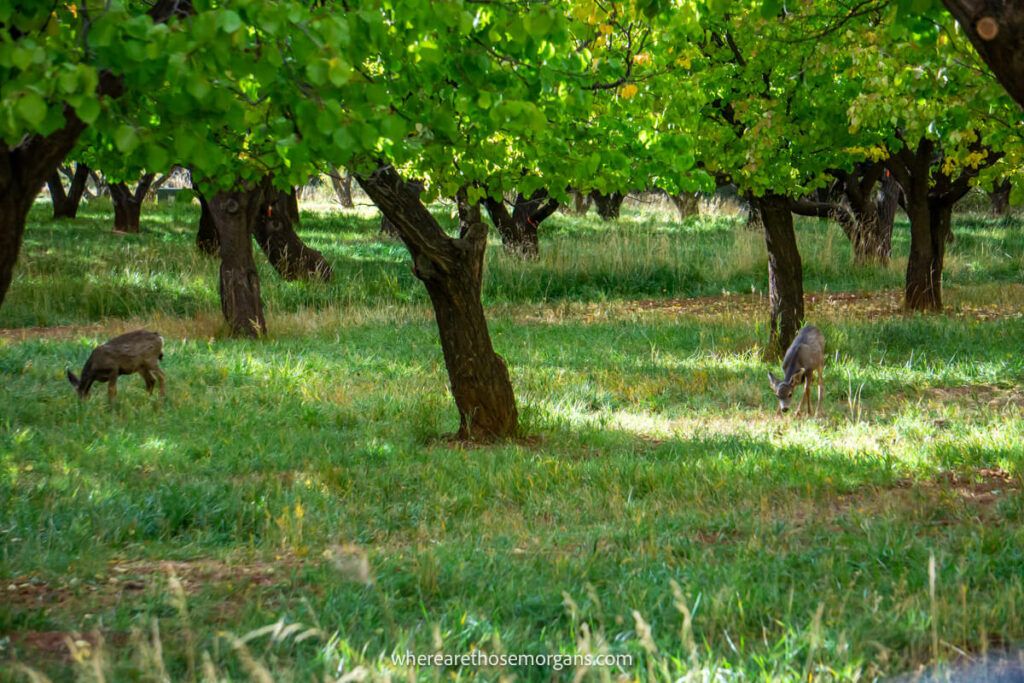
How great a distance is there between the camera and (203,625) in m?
5.06

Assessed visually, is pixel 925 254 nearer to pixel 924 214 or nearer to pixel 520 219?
pixel 924 214

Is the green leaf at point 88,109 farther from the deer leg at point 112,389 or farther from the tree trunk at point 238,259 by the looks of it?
the tree trunk at point 238,259

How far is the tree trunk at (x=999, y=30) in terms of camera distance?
17.3 feet

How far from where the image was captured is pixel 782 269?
15.0 meters

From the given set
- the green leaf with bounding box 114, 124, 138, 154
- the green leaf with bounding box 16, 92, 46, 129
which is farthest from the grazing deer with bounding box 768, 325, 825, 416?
the green leaf with bounding box 16, 92, 46, 129

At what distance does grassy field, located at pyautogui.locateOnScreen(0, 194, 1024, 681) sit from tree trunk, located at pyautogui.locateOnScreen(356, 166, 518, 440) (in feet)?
1.20

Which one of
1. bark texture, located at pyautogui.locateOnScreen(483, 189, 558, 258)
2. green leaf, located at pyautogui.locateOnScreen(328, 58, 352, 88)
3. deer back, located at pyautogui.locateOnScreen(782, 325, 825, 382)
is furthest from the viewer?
bark texture, located at pyautogui.locateOnScreen(483, 189, 558, 258)

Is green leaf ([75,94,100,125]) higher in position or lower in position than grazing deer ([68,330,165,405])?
higher

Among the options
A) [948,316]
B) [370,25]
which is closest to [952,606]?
[370,25]

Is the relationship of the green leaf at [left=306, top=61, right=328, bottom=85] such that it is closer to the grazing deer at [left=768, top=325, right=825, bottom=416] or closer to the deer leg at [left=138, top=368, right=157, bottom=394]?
the grazing deer at [left=768, top=325, right=825, bottom=416]

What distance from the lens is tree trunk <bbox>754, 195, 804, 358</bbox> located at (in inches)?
586

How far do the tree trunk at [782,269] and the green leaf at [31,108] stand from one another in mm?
12171

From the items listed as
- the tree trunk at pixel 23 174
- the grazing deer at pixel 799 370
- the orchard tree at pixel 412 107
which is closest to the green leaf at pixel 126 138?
the orchard tree at pixel 412 107

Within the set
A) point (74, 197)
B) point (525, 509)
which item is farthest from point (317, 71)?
point (74, 197)
